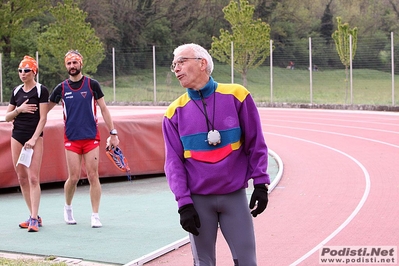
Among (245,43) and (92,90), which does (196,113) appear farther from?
(245,43)

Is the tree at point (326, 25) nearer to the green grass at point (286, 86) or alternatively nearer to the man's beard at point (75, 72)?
the green grass at point (286, 86)

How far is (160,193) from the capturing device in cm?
1147

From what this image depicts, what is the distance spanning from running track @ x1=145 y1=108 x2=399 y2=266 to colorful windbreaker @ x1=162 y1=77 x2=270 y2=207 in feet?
Result: 8.31

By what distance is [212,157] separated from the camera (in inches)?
186

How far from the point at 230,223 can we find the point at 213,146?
51 centimetres

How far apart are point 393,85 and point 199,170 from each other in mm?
25162

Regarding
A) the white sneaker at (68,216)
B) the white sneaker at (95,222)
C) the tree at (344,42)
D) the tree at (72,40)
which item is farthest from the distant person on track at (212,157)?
the tree at (72,40)

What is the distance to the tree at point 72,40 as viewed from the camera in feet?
123

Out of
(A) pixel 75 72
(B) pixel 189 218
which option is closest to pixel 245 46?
(A) pixel 75 72

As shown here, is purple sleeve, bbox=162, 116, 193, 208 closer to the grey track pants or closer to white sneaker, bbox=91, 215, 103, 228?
the grey track pants

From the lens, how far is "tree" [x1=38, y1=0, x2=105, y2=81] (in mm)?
37406

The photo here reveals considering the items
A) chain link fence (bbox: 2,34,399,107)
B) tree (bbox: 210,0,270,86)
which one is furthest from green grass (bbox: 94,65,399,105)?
tree (bbox: 210,0,270,86)

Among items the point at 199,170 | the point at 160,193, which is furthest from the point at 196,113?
the point at 160,193

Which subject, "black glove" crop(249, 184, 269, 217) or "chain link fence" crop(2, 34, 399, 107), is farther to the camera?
"chain link fence" crop(2, 34, 399, 107)
